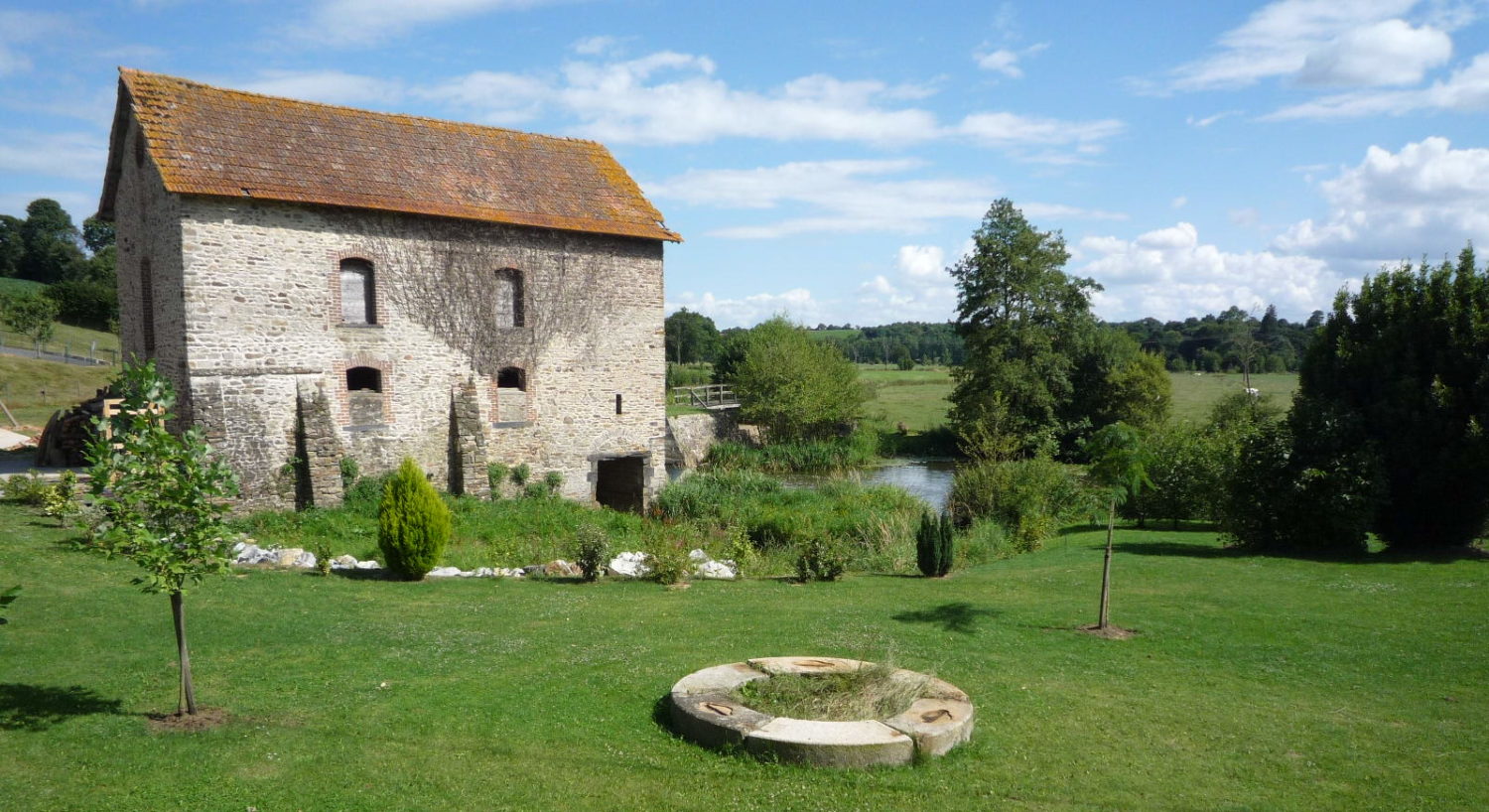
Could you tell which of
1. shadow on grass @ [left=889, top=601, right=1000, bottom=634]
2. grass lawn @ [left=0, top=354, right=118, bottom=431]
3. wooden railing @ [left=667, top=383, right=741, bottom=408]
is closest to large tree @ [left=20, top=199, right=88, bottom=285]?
grass lawn @ [left=0, top=354, right=118, bottom=431]

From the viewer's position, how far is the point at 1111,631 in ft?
33.6

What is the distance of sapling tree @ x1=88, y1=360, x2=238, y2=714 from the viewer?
661 centimetres

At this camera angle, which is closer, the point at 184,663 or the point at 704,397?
the point at 184,663

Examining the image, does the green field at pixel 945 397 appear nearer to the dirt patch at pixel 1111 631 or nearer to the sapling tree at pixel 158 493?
the dirt patch at pixel 1111 631

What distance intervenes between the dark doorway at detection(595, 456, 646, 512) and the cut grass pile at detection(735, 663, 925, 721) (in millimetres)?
15375

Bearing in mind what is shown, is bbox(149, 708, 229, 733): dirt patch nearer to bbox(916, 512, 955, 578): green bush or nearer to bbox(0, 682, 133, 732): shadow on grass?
bbox(0, 682, 133, 732): shadow on grass

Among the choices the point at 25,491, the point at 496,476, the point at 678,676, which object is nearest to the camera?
the point at 678,676

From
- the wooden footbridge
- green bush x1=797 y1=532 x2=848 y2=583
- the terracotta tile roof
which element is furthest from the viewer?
the wooden footbridge

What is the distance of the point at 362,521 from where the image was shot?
56.9ft

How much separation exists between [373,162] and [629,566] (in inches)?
450

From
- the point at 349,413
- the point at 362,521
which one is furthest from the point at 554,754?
the point at 349,413

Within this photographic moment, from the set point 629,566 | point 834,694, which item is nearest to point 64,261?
point 629,566

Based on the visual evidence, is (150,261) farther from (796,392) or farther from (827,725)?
(796,392)

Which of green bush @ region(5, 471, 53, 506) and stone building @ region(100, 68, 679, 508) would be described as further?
stone building @ region(100, 68, 679, 508)
